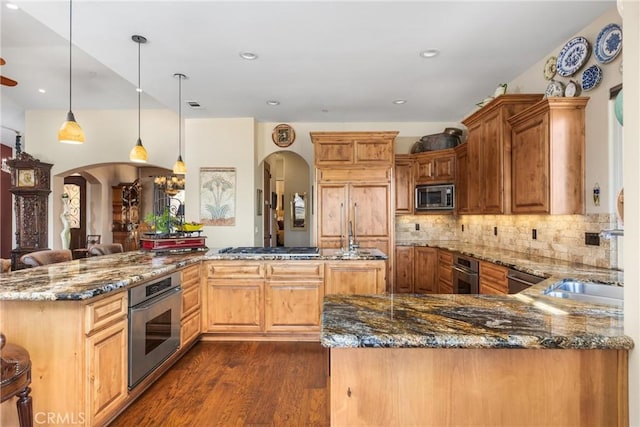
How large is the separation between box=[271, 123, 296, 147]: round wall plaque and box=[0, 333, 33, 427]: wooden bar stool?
4.55m

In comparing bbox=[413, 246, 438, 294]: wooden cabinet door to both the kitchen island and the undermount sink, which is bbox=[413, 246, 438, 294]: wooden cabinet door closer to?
the undermount sink

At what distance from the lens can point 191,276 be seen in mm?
3324

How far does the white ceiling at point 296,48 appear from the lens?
8.38 feet

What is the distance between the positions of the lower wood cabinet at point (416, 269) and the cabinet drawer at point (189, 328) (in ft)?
10.2

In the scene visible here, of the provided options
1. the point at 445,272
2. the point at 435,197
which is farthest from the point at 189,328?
the point at 435,197

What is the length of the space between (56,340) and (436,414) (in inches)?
77.6

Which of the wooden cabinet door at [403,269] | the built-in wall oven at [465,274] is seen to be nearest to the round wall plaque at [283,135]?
the wooden cabinet door at [403,269]

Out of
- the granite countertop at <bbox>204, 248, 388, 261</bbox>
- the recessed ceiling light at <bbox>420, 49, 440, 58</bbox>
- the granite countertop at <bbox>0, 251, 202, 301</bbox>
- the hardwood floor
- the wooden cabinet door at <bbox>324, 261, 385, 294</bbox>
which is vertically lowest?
the hardwood floor

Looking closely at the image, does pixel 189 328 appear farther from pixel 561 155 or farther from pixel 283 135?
pixel 561 155

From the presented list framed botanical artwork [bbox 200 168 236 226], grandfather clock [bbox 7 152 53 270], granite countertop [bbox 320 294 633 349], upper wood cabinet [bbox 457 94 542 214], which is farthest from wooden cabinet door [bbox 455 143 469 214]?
grandfather clock [bbox 7 152 53 270]

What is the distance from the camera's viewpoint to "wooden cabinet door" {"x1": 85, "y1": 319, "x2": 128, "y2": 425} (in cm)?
191

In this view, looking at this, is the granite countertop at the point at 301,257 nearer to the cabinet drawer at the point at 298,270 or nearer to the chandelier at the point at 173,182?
the cabinet drawer at the point at 298,270

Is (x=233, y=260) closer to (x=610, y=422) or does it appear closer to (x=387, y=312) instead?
(x=387, y=312)

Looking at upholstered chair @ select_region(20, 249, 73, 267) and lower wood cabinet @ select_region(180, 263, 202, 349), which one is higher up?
upholstered chair @ select_region(20, 249, 73, 267)
